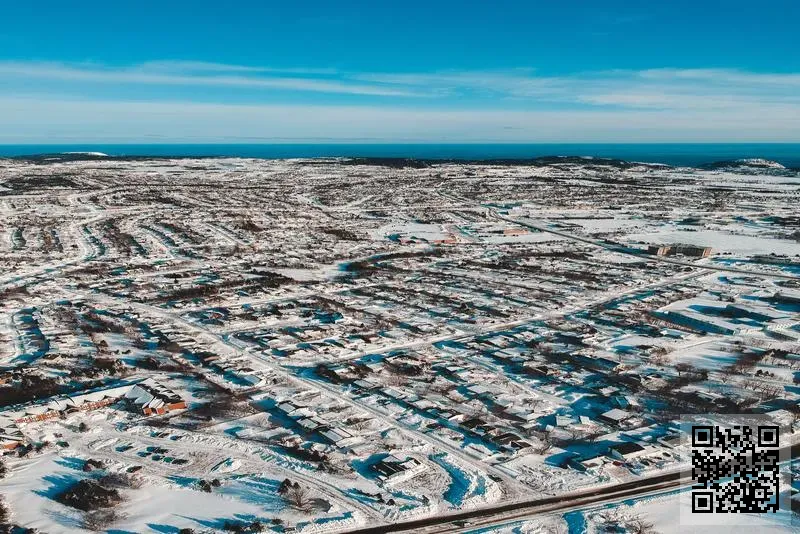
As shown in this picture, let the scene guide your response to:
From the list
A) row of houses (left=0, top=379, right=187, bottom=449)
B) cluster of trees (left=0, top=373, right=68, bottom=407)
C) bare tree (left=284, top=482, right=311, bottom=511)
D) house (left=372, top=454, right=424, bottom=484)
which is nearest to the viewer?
bare tree (left=284, top=482, right=311, bottom=511)

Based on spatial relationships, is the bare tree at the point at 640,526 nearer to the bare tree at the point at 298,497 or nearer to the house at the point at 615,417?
the house at the point at 615,417

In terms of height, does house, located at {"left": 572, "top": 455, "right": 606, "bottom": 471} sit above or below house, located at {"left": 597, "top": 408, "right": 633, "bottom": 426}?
below

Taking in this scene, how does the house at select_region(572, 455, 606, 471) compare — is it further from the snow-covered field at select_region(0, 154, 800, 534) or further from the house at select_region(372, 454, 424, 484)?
the house at select_region(372, 454, 424, 484)

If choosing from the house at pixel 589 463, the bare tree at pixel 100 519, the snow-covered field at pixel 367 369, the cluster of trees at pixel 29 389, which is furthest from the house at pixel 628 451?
the cluster of trees at pixel 29 389

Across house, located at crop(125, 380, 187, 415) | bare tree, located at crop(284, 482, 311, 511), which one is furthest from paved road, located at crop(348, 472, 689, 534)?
house, located at crop(125, 380, 187, 415)

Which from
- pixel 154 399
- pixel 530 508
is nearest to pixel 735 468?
pixel 530 508

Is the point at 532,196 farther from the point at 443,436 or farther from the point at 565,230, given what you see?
the point at 443,436

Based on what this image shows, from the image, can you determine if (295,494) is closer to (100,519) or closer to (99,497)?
(100,519)

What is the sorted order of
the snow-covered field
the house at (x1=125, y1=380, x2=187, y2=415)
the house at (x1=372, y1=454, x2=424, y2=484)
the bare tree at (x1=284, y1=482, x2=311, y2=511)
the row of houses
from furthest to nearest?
the house at (x1=125, y1=380, x2=187, y2=415) → the row of houses → the house at (x1=372, y1=454, x2=424, y2=484) → the snow-covered field → the bare tree at (x1=284, y1=482, x2=311, y2=511)
